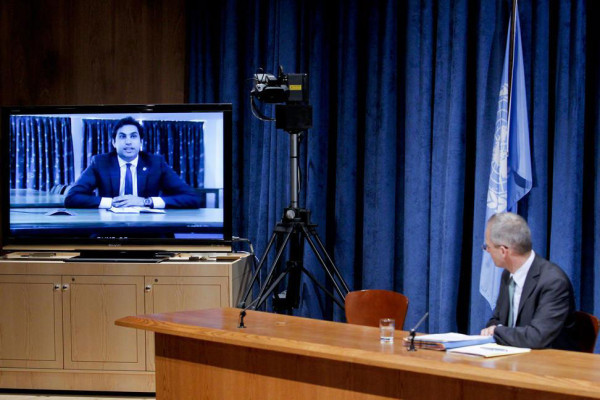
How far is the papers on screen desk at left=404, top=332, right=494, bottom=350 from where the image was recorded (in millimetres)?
2562

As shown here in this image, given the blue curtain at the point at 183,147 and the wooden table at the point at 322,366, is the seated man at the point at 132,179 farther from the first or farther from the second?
the wooden table at the point at 322,366

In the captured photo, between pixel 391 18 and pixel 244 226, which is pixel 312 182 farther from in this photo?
pixel 391 18

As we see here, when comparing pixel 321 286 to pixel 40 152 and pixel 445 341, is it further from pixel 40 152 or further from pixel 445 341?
pixel 40 152

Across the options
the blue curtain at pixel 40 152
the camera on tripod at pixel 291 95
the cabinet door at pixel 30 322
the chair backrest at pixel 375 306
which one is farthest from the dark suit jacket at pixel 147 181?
the chair backrest at pixel 375 306

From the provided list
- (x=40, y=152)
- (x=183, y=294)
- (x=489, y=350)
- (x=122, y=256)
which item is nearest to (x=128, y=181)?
(x=122, y=256)

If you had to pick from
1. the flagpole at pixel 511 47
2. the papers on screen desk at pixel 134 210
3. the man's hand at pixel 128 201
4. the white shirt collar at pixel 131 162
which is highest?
the flagpole at pixel 511 47

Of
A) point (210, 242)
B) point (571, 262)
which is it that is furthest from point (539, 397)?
point (210, 242)

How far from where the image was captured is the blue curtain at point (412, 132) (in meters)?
4.05

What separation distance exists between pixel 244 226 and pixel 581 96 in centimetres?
241

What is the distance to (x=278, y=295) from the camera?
15.5 ft

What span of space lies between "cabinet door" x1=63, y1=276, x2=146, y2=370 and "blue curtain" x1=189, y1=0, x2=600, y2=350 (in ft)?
3.28

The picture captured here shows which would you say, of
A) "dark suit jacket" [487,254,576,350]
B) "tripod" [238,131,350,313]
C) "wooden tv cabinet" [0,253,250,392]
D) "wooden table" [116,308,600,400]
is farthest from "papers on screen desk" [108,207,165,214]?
"dark suit jacket" [487,254,576,350]

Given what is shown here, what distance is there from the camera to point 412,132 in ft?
14.8

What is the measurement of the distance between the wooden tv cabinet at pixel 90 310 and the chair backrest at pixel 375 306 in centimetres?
102
